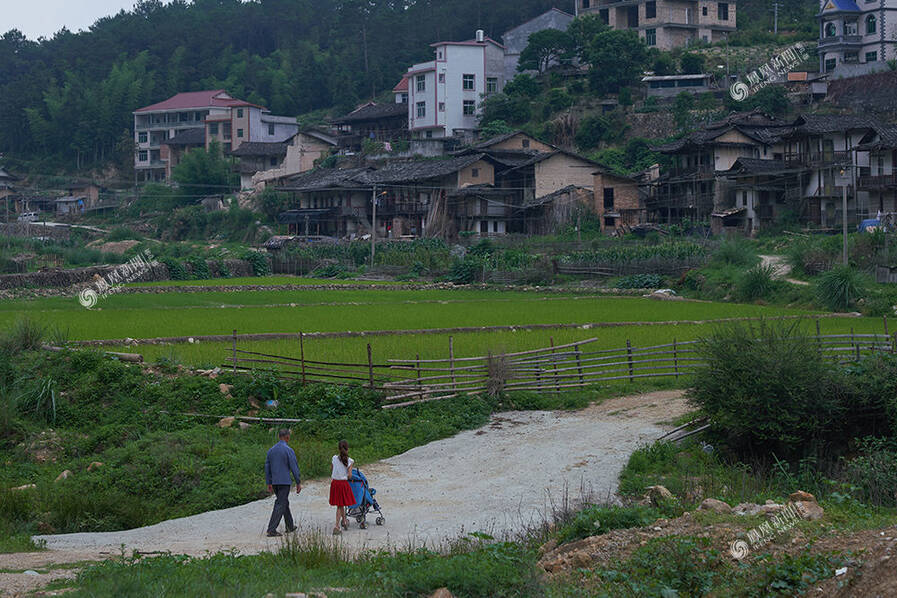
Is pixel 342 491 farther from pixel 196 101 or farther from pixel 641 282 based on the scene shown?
pixel 196 101

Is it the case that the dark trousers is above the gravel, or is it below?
above

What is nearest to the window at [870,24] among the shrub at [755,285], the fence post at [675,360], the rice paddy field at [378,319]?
the shrub at [755,285]

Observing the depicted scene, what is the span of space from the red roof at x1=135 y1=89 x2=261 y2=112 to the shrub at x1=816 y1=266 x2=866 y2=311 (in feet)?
242

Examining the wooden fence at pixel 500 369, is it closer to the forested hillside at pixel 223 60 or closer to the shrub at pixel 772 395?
the shrub at pixel 772 395

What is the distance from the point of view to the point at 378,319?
33594 millimetres

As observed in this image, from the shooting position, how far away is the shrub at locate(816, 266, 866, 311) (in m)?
36.6

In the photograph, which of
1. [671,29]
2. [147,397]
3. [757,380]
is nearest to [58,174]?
[671,29]

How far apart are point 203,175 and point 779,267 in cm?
5866

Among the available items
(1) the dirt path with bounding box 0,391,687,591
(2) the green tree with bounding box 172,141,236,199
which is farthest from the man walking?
(2) the green tree with bounding box 172,141,236,199

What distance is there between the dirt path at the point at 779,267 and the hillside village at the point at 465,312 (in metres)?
0.47

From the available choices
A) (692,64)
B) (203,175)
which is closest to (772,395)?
(692,64)

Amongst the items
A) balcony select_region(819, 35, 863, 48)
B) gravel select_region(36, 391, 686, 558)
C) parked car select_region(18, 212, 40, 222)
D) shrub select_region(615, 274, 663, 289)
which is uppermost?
balcony select_region(819, 35, 863, 48)

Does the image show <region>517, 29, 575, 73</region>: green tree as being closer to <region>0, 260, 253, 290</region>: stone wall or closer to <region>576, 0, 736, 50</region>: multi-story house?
<region>576, 0, 736, 50</region>: multi-story house

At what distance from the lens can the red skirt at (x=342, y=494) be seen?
43.3 feet
